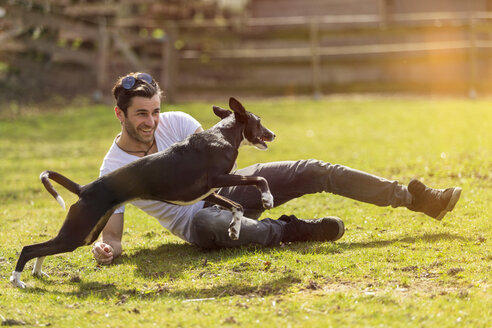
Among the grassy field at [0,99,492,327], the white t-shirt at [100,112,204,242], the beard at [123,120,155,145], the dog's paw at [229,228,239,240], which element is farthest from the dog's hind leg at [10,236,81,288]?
the dog's paw at [229,228,239,240]

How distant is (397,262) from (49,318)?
266 cm

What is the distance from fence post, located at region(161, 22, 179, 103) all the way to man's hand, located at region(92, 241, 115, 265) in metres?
14.2

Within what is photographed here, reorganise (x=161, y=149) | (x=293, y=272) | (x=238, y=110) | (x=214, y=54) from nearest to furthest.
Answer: (x=293, y=272) < (x=238, y=110) < (x=161, y=149) < (x=214, y=54)

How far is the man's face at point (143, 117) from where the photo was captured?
5.99 meters

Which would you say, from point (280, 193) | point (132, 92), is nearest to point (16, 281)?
point (132, 92)

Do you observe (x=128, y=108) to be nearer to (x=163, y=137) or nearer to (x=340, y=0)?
(x=163, y=137)

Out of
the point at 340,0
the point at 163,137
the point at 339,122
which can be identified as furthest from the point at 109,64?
the point at 163,137

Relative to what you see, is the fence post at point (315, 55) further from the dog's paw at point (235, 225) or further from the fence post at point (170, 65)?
the dog's paw at point (235, 225)

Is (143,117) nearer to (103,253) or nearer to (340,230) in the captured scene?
(103,253)

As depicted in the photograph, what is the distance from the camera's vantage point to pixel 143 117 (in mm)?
6012

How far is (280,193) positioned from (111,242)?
1.60 m

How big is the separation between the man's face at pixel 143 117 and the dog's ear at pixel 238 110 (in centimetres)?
68

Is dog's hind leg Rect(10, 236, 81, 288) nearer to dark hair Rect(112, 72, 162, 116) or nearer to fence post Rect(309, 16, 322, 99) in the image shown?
dark hair Rect(112, 72, 162, 116)

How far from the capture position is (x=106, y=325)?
4414mm
